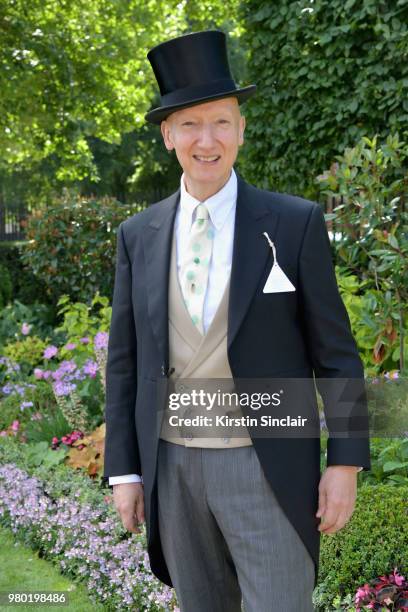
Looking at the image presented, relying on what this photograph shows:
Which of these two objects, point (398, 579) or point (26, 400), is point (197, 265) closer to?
point (398, 579)

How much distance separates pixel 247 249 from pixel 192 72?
50cm

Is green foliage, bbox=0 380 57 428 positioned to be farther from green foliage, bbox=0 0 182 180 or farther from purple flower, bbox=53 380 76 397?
green foliage, bbox=0 0 182 180

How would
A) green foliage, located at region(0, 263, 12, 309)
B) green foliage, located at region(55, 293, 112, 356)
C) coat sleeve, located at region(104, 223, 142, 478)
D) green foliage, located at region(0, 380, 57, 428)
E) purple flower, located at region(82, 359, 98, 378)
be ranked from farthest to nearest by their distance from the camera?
green foliage, located at region(0, 263, 12, 309), green foliage, located at region(55, 293, 112, 356), green foliage, located at region(0, 380, 57, 428), purple flower, located at region(82, 359, 98, 378), coat sleeve, located at region(104, 223, 142, 478)

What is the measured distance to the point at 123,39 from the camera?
12.2 meters

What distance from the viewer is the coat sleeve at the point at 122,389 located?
7.59ft

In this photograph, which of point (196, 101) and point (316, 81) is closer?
point (196, 101)

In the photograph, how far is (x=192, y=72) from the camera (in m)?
2.19

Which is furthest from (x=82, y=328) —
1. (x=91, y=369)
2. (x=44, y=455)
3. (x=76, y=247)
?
(x=76, y=247)

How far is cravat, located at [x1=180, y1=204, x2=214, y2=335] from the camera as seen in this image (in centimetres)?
214

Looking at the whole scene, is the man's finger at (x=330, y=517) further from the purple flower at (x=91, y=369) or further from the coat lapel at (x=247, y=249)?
the purple flower at (x=91, y=369)

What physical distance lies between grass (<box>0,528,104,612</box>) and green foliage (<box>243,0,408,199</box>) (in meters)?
4.19

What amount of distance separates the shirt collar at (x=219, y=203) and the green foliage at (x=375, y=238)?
242cm

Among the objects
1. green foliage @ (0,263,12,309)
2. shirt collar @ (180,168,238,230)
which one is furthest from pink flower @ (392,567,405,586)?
green foliage @ (0,263,12,309)

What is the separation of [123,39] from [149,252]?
10742 mm
